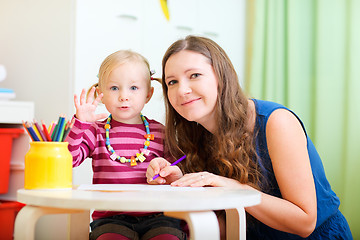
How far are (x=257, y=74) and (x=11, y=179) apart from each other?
1.53m

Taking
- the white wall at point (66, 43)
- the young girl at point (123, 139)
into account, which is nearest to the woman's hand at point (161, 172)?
the young girl at point (123, 139)

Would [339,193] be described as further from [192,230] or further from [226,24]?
[192,230]

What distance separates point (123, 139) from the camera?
1291 millimetres

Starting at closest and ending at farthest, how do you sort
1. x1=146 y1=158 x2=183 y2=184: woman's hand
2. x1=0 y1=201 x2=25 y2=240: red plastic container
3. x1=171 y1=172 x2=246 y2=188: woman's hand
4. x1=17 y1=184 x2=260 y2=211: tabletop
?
x1=17 y1=184 x2=260 y2=211: tabletop
x1=171 y1=172 x2=246 y2=188: woman's hand
x1=146 y1=158 x2=183 y2=184: woman's hand
x1=0 y1=201 x2=25 y2=240: red plastic container

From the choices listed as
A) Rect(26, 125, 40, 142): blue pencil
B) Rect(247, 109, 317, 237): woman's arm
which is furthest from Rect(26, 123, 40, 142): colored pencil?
Rect(247, 109, 317, 237): woman's arm

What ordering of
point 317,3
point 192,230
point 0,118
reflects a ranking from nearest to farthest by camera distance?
point 192,230, point 0,118, point 317,3

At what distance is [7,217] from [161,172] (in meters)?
1.15

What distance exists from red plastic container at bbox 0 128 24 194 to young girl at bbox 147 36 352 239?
936mm

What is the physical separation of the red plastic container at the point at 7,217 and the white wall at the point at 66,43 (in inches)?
7.3

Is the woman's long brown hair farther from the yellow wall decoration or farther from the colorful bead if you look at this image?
the yellow wall decoration

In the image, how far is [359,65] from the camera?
202 cm

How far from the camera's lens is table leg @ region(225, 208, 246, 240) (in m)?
0.93

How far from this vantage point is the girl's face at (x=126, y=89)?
1264 millimetres

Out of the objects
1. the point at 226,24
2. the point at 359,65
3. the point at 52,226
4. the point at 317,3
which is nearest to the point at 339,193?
the point at 359,65
